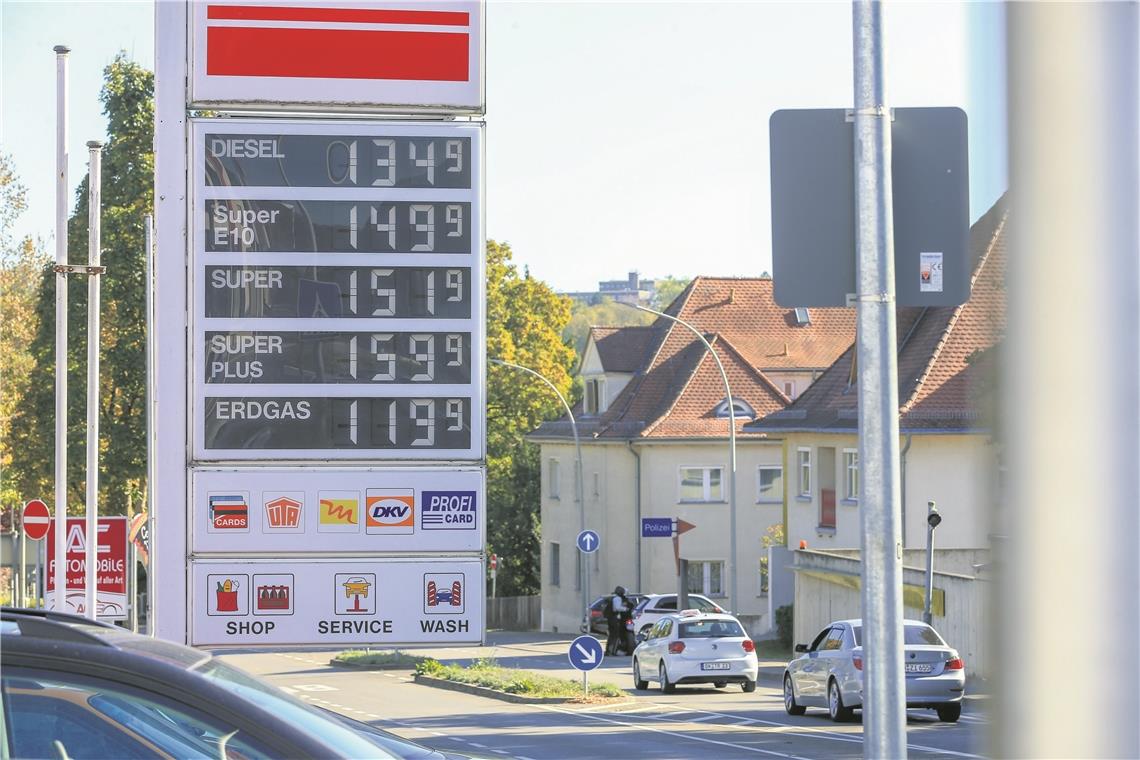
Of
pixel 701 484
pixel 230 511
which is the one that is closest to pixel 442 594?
pixel 230 511

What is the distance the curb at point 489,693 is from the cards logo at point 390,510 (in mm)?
15554

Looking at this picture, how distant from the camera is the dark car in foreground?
3842 millimetres

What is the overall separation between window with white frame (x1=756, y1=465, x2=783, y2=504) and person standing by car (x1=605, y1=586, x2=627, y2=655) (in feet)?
39.7

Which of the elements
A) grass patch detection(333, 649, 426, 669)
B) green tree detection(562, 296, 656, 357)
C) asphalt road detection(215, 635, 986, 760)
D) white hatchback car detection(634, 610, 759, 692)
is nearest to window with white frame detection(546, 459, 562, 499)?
grass patch detection(333, 649, 426, 669)

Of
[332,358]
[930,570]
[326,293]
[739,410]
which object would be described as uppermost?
[326,293]

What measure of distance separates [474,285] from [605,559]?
4453cm

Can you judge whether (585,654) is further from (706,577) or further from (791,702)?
(706,577)

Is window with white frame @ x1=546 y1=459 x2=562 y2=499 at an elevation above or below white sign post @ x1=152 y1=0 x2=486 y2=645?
below

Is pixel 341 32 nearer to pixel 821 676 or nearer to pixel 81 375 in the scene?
pixel 821 676

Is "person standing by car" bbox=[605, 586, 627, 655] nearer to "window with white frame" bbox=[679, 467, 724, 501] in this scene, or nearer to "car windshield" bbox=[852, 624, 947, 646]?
"window with white frame" bbox=[679, 467, 724, 501]

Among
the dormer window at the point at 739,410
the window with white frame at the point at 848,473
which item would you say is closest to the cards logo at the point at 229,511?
the window with white frame at the point at 848,473

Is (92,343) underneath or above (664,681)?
above

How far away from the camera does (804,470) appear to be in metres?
41.8

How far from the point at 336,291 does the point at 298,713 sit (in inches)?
236
